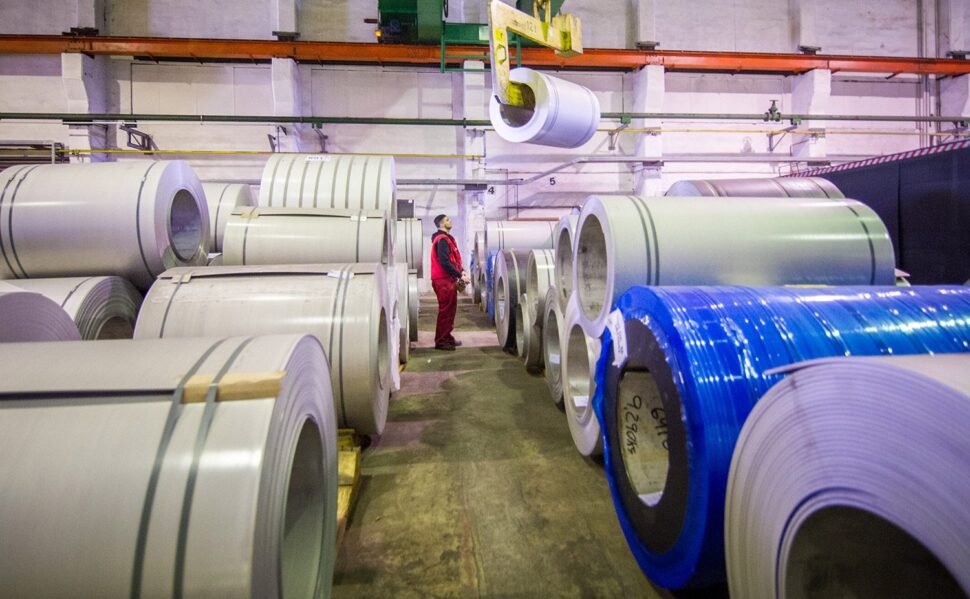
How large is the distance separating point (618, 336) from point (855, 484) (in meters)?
1.19

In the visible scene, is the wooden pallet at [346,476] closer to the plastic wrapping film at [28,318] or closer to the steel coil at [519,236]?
the plastic wrapping film at [28,318]

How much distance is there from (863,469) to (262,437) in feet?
3.65

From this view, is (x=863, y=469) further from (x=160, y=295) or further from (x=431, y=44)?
(x=431, y=44)

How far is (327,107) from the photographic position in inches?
379

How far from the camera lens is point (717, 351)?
1.44 m

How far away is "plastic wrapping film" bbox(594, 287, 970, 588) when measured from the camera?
A: 4.45 feet

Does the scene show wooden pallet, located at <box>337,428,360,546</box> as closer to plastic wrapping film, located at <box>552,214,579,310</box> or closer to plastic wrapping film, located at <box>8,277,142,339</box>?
plastic wrapping film, located at <box>8,277,142,339</box>

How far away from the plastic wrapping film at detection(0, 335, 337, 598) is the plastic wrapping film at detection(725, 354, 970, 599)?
1.07m

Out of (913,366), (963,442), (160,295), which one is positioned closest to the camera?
(963,442)

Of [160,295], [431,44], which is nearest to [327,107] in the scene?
[431,44]

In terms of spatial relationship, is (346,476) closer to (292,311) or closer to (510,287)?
(292,311)

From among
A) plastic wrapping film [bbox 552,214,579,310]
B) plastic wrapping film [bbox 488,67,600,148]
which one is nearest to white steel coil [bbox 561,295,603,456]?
plastic wrapping film [bbox 552,214,579,310]

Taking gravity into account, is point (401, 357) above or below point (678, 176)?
below

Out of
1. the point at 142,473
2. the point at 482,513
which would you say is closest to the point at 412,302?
the point at 482,513
